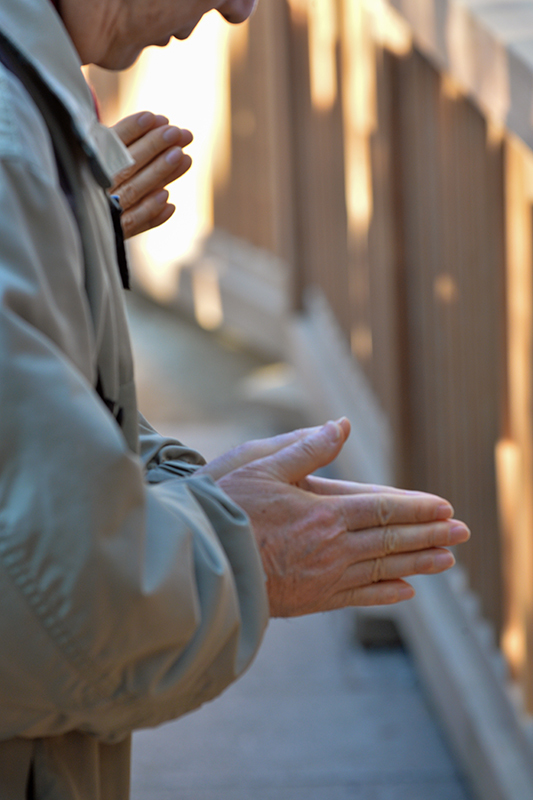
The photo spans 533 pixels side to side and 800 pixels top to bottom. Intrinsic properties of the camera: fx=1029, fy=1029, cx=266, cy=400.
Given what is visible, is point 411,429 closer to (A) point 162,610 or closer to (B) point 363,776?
(B) point 363,776

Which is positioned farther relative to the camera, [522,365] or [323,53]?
[323,53]

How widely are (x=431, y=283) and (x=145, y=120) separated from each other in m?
1.39

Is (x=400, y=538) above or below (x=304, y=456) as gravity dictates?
below

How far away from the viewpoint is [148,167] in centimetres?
180

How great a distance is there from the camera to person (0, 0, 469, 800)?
0.99m

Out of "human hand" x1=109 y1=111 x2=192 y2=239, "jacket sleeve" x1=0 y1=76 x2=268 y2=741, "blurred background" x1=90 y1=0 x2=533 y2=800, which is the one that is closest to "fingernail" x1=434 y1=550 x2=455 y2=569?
"jacket sleeve" x1=0 y1=76 x2=268 y2=741

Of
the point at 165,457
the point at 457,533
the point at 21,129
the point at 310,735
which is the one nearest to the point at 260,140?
the point at 310,735

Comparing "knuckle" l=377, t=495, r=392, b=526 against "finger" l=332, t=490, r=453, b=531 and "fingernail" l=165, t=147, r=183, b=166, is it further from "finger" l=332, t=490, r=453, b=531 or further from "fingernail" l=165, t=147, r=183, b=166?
"fingernail" l=165, t=147, r=183, b=166

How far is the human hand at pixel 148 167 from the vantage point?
69.7 inches

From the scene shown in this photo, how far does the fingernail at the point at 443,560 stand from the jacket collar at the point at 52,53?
64 cm

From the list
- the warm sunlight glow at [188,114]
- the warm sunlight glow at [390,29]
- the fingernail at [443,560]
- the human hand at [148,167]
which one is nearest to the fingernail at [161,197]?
the human hand at [148,167]

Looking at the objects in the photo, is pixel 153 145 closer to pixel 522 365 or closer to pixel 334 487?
pixel 334 487

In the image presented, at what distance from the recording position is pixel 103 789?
1340mm

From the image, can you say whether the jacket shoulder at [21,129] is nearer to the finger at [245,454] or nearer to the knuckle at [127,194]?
the finger at [245,454]
